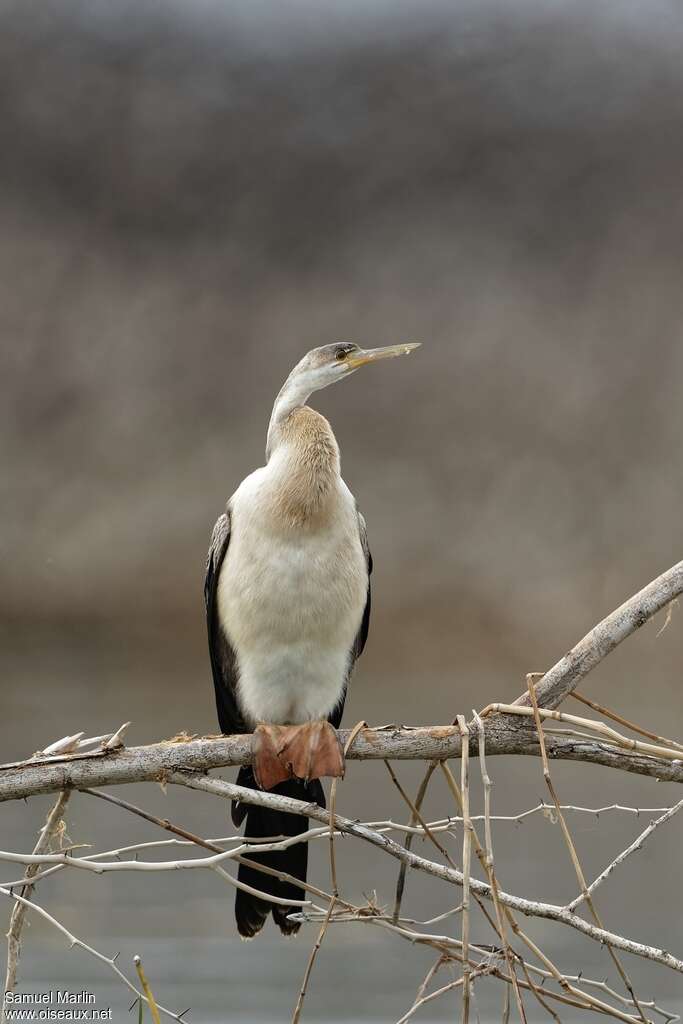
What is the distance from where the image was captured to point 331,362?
2.40 meters

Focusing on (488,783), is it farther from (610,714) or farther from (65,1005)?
(65,1005)

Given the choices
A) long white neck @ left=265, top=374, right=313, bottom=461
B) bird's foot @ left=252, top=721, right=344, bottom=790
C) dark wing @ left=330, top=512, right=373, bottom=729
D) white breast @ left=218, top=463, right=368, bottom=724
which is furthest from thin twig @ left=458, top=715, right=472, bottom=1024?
long white neck @ left=265, top=374, right=313, bottom=461

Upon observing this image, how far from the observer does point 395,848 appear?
5.46 ft

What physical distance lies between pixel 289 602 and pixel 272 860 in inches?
21.1

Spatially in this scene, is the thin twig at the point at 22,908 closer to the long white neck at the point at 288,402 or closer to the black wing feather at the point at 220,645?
the black wing feather at the point at 220,645

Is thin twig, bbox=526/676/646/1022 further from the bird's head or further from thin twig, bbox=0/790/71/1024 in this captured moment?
the bird's head

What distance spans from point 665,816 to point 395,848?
432 mm

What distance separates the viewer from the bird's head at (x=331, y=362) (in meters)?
2.40

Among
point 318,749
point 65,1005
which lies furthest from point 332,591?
point 65,1005

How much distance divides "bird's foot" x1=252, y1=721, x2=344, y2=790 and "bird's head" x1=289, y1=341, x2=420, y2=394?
2.52ft

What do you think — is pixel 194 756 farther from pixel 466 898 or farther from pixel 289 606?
pixel 466 898

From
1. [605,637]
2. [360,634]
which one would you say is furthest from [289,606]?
[605,637]

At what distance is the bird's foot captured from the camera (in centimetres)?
201

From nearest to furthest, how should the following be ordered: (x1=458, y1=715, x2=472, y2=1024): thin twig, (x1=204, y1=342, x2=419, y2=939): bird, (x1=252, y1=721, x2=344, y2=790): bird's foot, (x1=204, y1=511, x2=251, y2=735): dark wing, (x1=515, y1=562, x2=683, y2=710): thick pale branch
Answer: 1. (x1=458, y1=715, x2=472, y2=1024): thin twig
2. (x1=515, y1=562, x2=683, y2=710): thick pale branch
3. (x1=252, y1=721, x2=344, y2=790): bird's foot
4. (x1=204, y1=342, x2=419, y2=939): bird
5. (x1=204, y1=511, x2=251, y2=735): dark wing
